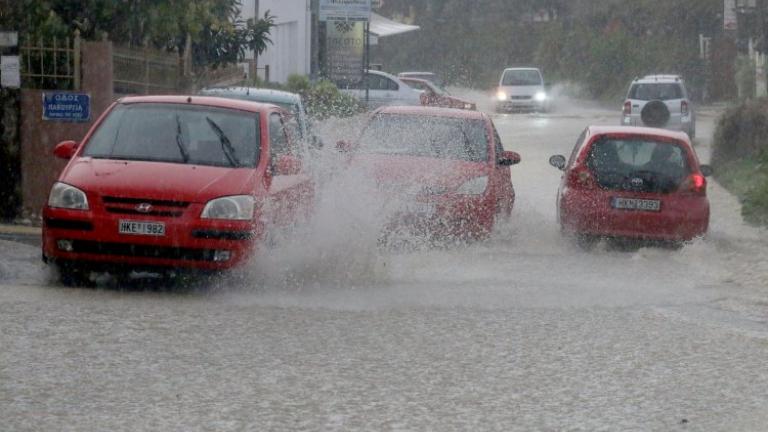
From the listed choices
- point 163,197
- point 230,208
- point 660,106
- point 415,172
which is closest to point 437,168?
point 415,172

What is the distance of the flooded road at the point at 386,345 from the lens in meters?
7.77

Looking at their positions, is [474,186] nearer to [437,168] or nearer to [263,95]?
[437,168]

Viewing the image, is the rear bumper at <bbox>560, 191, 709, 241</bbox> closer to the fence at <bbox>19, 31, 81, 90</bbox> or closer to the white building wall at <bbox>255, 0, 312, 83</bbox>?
the fence at <bbox>19, 31, 81, 90</bbox>

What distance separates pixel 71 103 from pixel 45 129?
18.5 inches

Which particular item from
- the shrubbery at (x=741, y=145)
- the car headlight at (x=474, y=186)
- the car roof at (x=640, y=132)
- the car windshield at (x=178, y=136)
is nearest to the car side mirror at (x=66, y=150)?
the car windshield at (x=178, y=136)

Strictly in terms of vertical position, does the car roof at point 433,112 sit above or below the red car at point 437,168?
above

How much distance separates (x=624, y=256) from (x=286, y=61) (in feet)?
109

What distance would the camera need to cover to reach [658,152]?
17.0 meters

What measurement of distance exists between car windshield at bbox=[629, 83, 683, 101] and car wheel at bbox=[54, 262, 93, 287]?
92.5 feet

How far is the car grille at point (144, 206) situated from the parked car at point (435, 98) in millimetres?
30338

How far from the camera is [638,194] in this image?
54.6 ft

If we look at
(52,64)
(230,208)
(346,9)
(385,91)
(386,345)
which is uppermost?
(346,9)

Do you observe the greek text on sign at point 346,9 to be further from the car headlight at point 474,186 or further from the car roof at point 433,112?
the car headlight at point 474,186

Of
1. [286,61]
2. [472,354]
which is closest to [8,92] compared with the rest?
→ [472,354]
